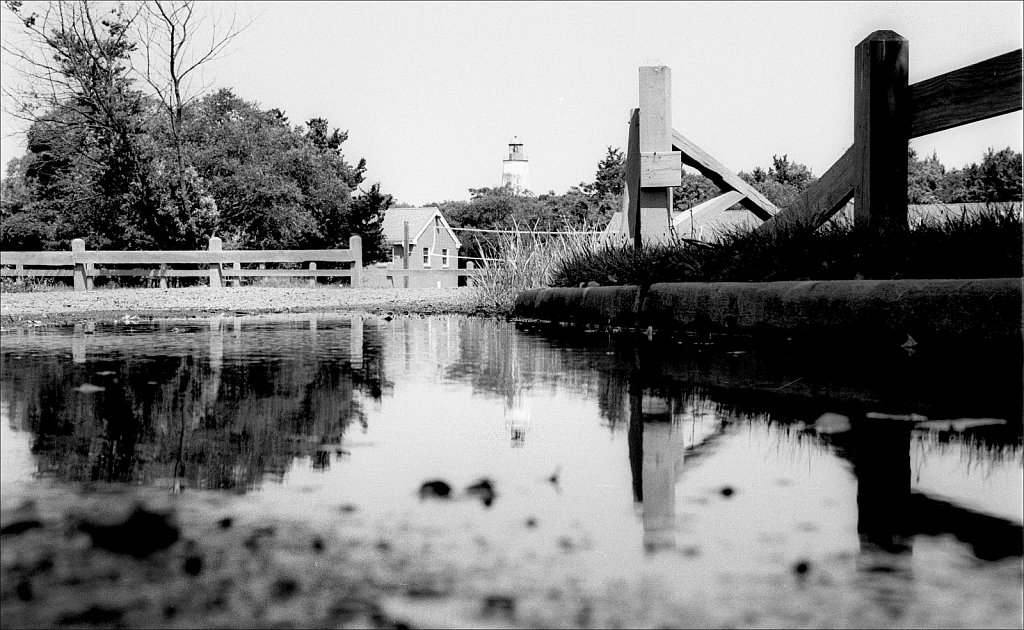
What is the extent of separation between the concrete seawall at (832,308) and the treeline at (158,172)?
30119 mm

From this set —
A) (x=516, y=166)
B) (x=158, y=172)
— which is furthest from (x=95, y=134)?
(x=516, y=166)

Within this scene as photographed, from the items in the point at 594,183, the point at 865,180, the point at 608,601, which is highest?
the point at 594,183

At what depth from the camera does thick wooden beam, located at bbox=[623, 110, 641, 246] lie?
923cm

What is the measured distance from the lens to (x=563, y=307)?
9852 mm

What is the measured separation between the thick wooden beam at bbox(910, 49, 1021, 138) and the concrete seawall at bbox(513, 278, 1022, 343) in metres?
1.12

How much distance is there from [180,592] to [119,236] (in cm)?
4698

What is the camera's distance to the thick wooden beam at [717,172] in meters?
9.16

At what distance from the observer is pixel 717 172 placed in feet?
30.9

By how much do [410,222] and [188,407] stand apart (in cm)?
7182

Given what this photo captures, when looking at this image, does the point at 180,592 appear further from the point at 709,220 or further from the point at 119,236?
the point at 119,236

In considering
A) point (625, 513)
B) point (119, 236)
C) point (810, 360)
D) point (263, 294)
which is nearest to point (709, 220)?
point (810, 360)

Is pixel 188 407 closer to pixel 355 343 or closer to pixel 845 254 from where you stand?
pixel 355 343

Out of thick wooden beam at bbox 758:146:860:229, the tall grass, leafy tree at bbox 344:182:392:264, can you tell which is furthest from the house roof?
thick wooden beam at bbox 758:146:860:229

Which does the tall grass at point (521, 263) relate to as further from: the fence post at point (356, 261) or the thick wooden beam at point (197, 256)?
the fence post at point (356, 261)
